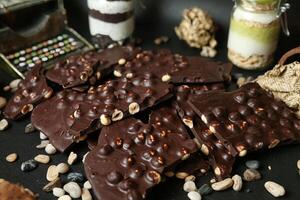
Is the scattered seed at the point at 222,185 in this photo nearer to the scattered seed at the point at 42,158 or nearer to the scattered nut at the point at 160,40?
the scattered seed at the point at 42,158

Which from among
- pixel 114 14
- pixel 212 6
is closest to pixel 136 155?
pixel 114 14

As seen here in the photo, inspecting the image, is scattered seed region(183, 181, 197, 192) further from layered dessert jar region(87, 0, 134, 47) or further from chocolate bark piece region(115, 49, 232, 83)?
layered dessert jar region(87, 0, 134, 47)

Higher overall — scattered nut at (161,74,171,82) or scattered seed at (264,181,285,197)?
scattered nut at (161,74,171,82)

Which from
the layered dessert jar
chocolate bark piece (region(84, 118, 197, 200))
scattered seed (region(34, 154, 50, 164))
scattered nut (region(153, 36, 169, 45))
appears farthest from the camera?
scattered nut (region(153, 36, 169, 45))

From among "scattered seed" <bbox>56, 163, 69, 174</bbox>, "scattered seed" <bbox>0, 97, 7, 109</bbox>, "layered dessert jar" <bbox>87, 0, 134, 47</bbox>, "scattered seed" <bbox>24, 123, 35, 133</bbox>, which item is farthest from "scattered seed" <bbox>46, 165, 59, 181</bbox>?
"layered dessert jar" <bbox>87, 0, 134, 47</bbox>

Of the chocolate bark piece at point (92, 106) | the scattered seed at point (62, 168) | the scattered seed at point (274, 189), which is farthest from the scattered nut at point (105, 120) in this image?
the scattered seed at point (274, 189)
